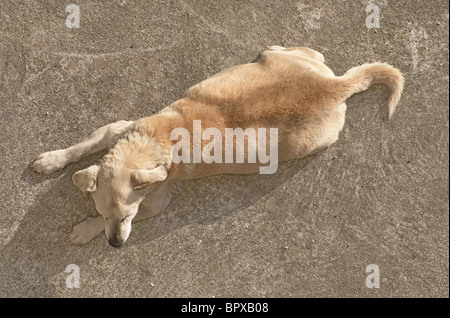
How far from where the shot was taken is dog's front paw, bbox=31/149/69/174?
4.38m

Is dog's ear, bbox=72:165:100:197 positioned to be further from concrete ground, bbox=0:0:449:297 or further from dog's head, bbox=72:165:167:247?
concrete ground, bbox=0:0:449:297

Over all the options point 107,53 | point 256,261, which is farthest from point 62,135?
point 256,261

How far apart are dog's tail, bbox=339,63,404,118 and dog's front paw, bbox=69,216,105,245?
2995 millimetres

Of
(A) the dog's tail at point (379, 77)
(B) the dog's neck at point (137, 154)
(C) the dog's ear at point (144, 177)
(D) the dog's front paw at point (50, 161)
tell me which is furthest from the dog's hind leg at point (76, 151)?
(A) the dog's tail at point (379, 77)

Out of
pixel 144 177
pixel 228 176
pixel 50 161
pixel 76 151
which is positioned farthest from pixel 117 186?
pixel 228 176

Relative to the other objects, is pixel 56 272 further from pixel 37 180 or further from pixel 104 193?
pixel 104 193

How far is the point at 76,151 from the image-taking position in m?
4.35

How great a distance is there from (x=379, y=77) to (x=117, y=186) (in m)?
2.93

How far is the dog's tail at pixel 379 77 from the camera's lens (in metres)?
4.34

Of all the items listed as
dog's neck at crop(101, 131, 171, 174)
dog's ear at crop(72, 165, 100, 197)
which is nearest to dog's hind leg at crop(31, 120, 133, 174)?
dog's neck at crop(101, 131, 171, 174)

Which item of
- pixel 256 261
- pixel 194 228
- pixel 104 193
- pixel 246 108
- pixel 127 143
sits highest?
pixel 246 108

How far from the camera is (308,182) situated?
15.6 feet

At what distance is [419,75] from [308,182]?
5.89 feet

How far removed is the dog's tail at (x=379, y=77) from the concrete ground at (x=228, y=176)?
18 cm
